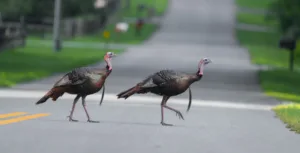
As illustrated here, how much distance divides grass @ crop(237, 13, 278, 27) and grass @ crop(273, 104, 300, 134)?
245ft

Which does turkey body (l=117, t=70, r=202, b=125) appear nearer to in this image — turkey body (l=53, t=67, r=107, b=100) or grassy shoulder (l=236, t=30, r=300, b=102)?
turkey body (l=53, t=67, r=107, b=100)

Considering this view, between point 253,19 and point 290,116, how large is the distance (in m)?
84.7

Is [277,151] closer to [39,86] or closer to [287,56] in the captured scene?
[39,86]

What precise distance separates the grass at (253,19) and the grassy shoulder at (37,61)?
1643 inches

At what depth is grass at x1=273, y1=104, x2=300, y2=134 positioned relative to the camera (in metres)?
20.3

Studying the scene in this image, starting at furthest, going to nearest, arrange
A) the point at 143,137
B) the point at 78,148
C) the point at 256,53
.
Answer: the point at 256,53 < the point at 143,137 < the point at 78,148

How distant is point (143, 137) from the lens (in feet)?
55.2

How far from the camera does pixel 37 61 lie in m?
48.7

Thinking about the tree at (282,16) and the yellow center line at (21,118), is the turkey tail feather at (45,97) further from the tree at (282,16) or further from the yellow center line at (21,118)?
the tree at (282,16)

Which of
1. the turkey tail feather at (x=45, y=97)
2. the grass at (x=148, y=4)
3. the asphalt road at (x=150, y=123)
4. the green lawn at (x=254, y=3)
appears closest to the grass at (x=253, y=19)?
the grass at (x=148, y=4)

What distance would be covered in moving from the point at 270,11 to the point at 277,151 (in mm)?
70694

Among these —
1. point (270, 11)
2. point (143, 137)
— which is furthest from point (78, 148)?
point (270, 11)

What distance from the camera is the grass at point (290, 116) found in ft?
66.6

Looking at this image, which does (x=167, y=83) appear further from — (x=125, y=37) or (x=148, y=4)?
(x=148, y=4)
